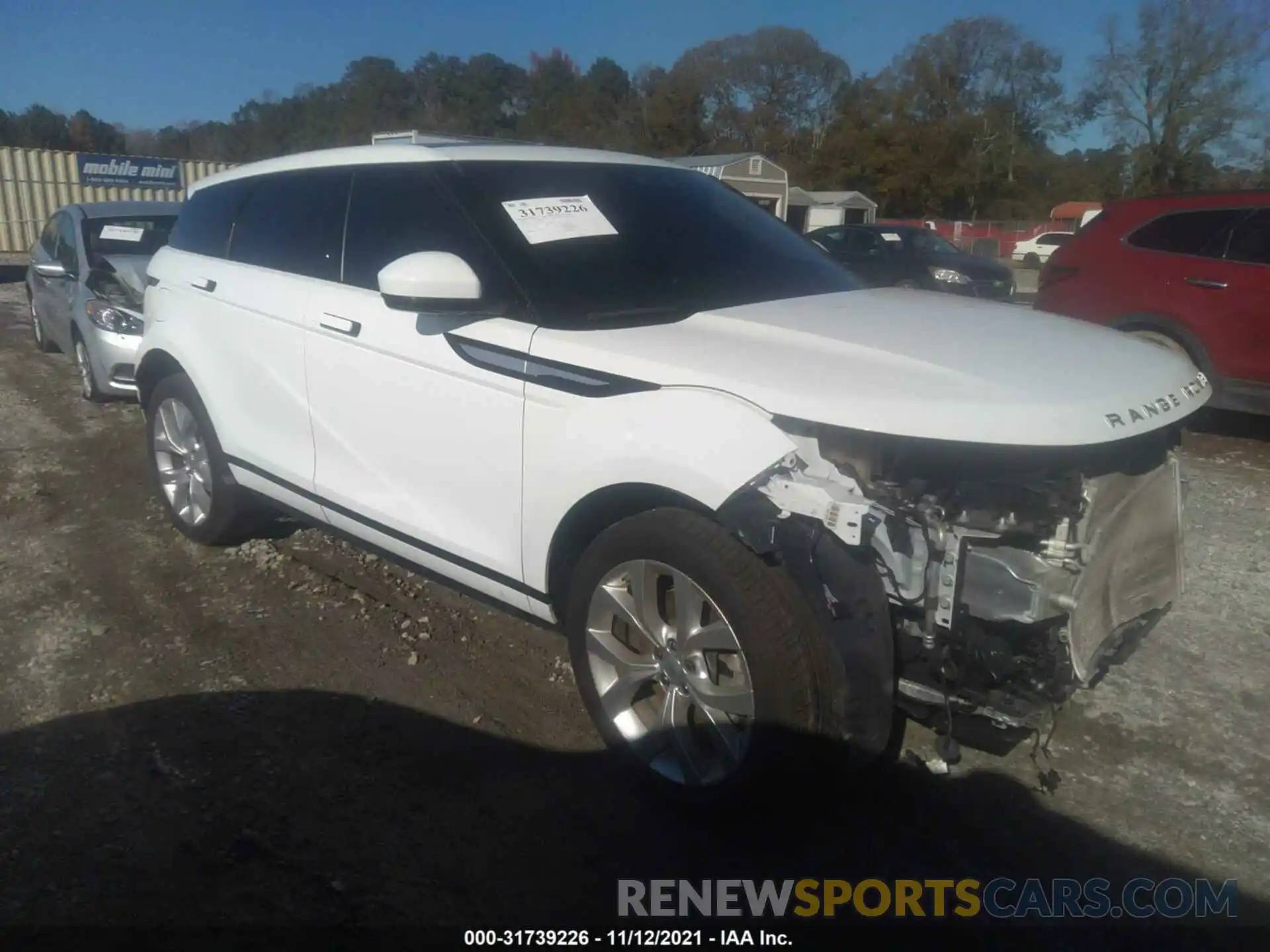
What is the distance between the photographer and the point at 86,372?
788 centimetres

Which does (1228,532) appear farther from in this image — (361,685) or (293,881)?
(293,881)

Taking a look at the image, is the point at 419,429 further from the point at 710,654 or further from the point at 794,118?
the point at 794,118

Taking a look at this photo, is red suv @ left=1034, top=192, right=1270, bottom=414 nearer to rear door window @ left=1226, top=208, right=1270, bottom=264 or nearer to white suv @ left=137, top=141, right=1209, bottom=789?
rear door window @ left=1226, top=208, right=1270, bottom=264

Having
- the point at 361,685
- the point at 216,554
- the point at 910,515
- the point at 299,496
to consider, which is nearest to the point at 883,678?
the point at 910,515

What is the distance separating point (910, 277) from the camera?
52.1 ft

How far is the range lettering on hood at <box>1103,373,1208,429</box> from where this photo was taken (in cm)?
245

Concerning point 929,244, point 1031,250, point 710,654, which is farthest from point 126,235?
point 1031,250

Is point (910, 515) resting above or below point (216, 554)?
above

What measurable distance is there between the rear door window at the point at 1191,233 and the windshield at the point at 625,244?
4741mm

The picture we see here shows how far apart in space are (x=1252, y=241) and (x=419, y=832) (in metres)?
7.23

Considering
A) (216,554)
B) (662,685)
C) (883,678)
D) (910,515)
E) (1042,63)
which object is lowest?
(216,554)

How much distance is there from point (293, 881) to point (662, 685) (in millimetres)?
1147

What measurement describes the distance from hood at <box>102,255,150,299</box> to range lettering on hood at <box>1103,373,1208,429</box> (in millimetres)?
7831

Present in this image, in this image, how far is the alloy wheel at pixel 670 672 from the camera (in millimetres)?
2674
